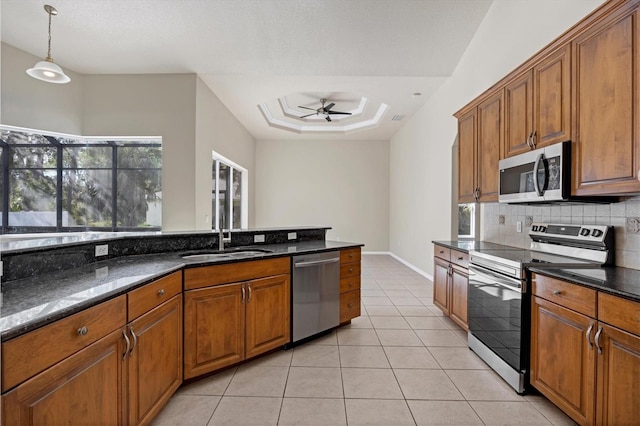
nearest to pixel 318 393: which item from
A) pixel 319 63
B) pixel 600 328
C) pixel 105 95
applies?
pixel 600 328

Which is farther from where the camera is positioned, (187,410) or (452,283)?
(452,283)

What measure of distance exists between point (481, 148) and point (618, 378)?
7.51ft

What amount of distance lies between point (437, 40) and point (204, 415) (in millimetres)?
4401

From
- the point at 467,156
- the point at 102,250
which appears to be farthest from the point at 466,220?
the point at 102,250

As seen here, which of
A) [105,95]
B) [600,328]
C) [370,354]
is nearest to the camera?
[600,328]

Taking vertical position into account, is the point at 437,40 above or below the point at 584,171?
above

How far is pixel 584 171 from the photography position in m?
1.94

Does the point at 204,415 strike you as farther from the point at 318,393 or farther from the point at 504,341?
the point at 504,341

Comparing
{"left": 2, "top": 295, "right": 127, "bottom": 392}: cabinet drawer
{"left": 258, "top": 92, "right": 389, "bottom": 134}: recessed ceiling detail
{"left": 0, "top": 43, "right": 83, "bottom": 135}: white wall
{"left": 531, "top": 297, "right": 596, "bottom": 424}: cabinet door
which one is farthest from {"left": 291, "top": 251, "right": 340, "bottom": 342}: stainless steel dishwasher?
{"left": 0, "top": 43, "right": 83, "bottom": 135}: white wall

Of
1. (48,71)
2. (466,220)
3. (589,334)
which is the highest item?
(48,71)

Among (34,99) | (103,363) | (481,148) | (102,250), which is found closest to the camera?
(103,363)

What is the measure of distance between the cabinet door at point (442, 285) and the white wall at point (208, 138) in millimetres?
3436

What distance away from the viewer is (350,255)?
3.21 meters

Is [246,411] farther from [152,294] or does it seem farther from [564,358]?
[564,358]
